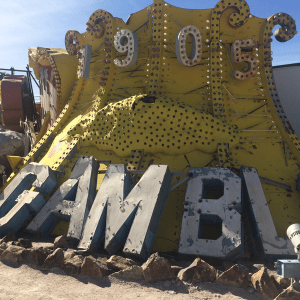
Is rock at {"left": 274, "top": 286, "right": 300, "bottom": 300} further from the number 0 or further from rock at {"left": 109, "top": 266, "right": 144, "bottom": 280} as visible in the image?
the number 0

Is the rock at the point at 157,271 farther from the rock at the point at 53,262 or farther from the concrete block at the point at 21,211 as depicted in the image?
the concrete block at the point at 21,211

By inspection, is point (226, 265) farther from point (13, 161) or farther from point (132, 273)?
point (13, 161)

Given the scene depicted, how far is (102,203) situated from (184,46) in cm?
367

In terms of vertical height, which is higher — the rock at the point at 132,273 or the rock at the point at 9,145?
the rock at the point at 9,145

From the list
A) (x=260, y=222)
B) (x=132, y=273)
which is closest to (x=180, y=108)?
(x=260, y=222)

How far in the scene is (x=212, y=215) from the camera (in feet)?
14.5

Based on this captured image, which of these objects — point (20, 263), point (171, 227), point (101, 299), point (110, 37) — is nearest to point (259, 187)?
point (171, 227)

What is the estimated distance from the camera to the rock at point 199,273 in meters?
3.34

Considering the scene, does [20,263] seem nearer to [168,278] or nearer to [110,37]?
[168,278]

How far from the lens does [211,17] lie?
655 centimetres

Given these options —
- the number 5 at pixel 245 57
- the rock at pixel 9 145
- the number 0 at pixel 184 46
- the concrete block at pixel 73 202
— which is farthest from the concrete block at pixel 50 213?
the rock at pixel 9 145

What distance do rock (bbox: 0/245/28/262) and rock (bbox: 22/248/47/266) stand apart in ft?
0.27

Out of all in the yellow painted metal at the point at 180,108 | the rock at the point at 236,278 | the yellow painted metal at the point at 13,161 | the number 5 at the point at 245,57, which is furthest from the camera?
the yellow painted metal at the point at 13,161

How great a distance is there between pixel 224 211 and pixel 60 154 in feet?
13.2
